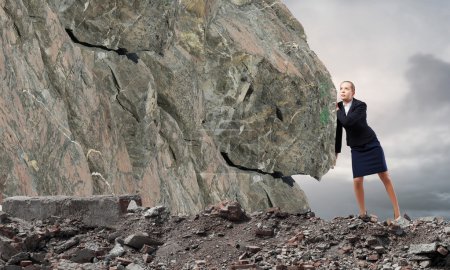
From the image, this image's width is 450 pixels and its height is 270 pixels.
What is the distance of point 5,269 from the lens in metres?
8.39

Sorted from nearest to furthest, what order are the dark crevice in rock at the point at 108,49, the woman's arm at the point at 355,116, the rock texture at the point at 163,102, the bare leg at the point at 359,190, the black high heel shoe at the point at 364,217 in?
the black high heel shoe at the point at 364,217 → the woman's arm at the point at 355,116 → the bare leg at the point at 359,190 → the rock texture at the point at 163,102 → the dark crevice in rock at the point at 108,49

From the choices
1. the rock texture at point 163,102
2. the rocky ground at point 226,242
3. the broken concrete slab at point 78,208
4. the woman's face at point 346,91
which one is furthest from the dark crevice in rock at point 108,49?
the woman's face at point 346,91

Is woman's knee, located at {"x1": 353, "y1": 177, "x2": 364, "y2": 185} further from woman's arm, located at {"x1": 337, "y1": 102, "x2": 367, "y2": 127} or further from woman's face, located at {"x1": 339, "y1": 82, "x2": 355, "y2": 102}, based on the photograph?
woman's face, located at {"x1": 339, "y1": 82, "x2": 355, "y2": 102}

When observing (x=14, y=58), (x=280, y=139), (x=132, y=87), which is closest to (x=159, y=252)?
(x=14, y=58)

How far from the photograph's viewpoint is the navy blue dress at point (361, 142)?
945 centimetres

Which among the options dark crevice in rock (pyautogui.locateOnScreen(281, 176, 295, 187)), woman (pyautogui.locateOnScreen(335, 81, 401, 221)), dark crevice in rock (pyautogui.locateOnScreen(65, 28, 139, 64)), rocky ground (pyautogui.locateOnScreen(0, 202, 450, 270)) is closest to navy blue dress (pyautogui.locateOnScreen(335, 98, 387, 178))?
woman (pyautogui.locateOnScreen(335, 81, 401, 221))

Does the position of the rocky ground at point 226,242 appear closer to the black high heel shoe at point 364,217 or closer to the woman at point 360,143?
the black high heel shoe at point 364,217

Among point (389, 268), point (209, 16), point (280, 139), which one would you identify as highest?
point (209, 16)

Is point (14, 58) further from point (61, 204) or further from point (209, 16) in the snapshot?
point (209, 16)

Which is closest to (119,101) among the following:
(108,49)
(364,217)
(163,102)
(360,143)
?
(108,49)

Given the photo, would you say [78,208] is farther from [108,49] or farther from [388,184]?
[108,49]

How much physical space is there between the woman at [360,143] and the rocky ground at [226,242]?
21.4 inches

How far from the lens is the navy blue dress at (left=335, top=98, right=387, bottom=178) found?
31.0 ft

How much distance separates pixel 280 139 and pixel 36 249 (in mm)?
28125
